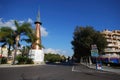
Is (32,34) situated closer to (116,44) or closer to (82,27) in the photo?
(82,27)

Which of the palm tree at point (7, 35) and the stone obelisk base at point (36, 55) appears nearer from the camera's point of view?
the palm tree at point (7, 35)

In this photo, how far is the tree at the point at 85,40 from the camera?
174 ft

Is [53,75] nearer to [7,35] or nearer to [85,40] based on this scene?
[7,35]

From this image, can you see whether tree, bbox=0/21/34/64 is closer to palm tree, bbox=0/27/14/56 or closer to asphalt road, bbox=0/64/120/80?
palm tree, bbox=0/27/14/56

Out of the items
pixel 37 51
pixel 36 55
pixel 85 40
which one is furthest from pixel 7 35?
pixel 36 55

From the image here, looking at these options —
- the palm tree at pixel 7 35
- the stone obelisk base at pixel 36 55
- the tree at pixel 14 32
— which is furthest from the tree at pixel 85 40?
the stone obelisk base at pixel 36 55

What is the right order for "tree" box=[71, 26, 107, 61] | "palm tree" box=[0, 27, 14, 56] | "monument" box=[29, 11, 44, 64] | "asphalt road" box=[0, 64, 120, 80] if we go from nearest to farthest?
1. "asphalt road" box=[0, 64, 120, 80]
2. "palm tree" box=[0, 27, 14, 56]
3. "tree" box=[71, 26, 107, 61]
4. "monument" box=[29, 11, 44, 64]

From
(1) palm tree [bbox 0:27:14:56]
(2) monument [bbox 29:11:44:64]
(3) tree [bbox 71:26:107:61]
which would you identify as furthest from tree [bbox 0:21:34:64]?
(2) monument [bbox 29:11:44:64]

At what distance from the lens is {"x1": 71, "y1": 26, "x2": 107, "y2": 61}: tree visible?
52891mm

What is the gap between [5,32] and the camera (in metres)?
46.1

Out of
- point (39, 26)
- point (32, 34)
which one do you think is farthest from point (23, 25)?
point (39, 26)

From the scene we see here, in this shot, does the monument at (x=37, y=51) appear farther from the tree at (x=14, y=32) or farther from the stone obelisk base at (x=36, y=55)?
the tree at (x=14, y=32)

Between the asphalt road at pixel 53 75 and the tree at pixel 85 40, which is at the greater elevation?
the tree at pixel 85 40

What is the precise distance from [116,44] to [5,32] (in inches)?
2543
